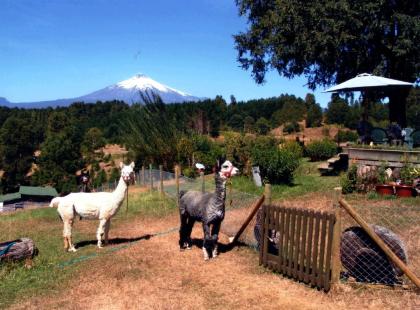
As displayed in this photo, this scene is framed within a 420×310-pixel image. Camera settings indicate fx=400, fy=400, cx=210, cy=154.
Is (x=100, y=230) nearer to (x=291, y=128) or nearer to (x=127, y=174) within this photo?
(x=127, y=174)

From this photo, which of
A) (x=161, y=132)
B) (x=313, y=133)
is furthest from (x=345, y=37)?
(x=313, y=133)

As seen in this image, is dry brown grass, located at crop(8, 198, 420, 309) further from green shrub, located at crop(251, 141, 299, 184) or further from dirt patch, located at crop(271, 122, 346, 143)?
dirt patch, located at crop(271, 122, 346, 143)

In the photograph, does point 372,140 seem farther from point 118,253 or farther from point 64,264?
point 64,264

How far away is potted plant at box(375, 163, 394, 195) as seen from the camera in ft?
42.1

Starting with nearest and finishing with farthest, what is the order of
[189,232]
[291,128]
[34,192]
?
[189,232] < [34,192] < [291,128]

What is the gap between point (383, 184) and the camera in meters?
13.1

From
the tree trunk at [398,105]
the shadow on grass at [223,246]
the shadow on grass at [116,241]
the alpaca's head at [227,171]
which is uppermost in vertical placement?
the tree trunk at [398,105]

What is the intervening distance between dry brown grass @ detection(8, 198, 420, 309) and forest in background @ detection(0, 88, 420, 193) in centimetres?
1199

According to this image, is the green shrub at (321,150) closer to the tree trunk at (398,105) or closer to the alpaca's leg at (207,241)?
the tree trunk at (398,105)

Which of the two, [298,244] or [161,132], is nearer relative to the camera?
[298,244]

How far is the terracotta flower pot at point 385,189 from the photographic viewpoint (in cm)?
1280

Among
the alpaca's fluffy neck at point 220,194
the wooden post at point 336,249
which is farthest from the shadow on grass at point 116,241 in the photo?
the wooden post at point 336,249

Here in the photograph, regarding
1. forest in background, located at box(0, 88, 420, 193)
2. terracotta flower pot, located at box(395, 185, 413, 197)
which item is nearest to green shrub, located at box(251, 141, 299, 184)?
forest in background, located at box(0, 88, 420, 193)

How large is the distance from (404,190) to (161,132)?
59.5ft
